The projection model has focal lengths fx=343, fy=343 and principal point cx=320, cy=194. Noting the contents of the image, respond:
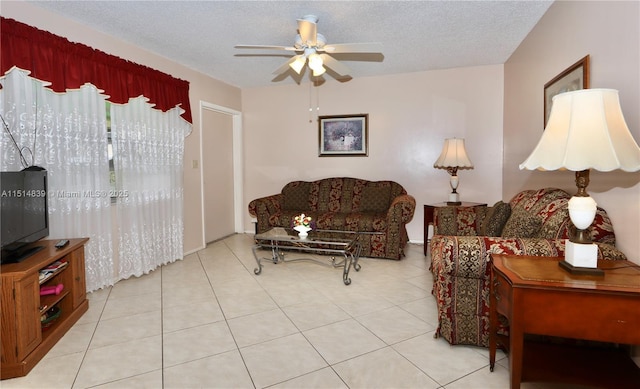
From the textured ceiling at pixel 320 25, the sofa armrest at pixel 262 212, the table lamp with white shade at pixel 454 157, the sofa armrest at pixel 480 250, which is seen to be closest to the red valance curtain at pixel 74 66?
the textured ceiling at pixel 320 25

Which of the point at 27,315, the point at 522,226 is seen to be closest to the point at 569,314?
the point at 522,226

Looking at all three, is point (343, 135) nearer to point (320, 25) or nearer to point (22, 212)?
point (320, 25)

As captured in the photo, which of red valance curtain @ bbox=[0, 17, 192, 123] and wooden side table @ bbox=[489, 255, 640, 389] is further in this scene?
red valance curtain @ bbox=[0, 17, 192, 123]

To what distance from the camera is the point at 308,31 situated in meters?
2.62

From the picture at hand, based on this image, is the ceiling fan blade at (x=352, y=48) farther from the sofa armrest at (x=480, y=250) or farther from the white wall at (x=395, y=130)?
the white wall at (x=395, y=130)

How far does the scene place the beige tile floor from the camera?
182cm

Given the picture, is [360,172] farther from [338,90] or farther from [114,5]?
[114,5]

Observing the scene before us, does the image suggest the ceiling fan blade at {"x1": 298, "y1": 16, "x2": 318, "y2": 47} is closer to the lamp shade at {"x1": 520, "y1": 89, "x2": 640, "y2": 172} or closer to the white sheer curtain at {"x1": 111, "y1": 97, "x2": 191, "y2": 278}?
the lamp shade at {"x1": 520, "y1": 89, "x2": 640, "y2": 172}

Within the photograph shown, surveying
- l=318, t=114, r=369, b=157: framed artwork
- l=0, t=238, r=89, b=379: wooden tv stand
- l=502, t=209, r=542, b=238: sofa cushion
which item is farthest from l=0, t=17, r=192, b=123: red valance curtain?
l=502, t=209, r=542, b=238: sofa cushion

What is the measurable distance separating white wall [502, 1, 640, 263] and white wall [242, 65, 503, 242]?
853mm

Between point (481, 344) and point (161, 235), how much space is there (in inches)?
130

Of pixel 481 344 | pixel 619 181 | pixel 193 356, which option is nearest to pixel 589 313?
pixel 481 344

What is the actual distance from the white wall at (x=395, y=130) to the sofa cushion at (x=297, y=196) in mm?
332

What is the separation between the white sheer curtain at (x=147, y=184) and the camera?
11.0 ft
